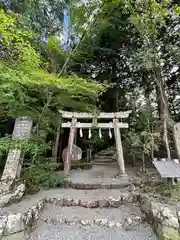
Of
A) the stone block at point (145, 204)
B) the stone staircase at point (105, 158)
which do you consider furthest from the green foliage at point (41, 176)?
the stone staircase at point (105, 158)

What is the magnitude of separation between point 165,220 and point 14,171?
11.9ft

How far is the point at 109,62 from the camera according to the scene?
9.01 m

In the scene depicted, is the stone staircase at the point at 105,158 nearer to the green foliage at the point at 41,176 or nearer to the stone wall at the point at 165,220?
the green foliage at the point at 41,176

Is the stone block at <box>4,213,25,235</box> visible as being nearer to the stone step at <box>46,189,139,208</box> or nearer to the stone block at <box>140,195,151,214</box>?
the stone step at <box>46,189,139,208</box>

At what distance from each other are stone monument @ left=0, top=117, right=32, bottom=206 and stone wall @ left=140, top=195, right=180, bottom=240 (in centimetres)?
280

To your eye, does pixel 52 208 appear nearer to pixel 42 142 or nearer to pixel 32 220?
pixel 32 220

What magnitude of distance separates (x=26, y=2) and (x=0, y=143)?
15.3 feet

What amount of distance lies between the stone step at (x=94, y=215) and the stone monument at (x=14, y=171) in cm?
78

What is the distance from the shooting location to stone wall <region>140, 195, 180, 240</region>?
2.87 metres

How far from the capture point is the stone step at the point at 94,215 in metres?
3.47

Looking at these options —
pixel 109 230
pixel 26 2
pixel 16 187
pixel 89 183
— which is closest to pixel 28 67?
pixel 26 2

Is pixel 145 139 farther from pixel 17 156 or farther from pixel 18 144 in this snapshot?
pixel 17 156

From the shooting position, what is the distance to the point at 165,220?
117 inches

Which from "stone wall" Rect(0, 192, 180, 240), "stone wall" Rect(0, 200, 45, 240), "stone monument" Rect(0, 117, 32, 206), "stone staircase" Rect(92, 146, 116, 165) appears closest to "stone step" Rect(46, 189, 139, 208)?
"stone wall" Rect(0, 192, 180, 240)
